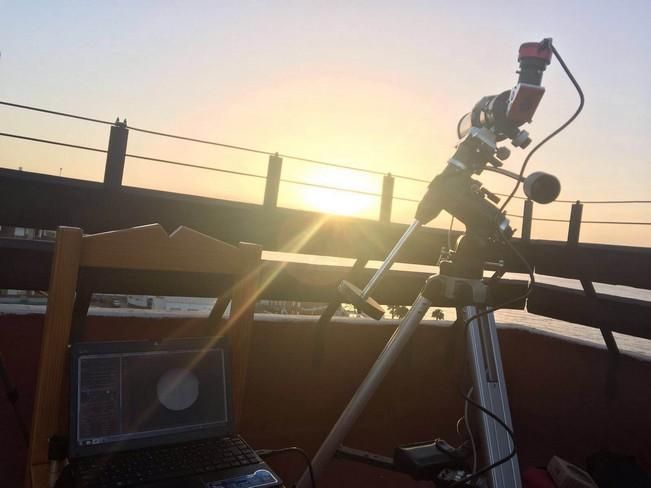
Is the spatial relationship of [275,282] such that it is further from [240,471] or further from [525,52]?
[525,52]

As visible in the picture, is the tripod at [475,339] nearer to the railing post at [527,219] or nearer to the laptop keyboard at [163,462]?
the laptop keyboard at [163,462]

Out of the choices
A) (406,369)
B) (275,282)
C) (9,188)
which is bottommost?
(406,369)

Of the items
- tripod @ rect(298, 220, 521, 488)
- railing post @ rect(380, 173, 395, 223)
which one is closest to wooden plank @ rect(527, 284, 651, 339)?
tripod @ rect(298, 220, 521, 488)

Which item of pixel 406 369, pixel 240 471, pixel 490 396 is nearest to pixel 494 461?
pixel 490 396

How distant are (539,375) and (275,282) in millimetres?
1278

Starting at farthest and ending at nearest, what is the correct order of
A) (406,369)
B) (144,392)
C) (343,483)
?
(406,369) → (343,483) → (144,392)

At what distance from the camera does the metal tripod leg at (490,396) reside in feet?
3.43

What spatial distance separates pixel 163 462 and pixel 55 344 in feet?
0.88

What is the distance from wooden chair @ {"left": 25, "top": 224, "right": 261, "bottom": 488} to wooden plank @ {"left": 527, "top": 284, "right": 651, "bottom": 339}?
134cm

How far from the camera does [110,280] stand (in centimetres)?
126

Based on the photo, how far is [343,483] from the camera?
6.07 ft

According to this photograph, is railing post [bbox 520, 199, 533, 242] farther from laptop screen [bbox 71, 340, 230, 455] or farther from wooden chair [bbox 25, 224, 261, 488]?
laptop screen [bbox 71, 340, 230, 455]

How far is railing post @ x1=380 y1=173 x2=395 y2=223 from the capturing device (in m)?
4.34

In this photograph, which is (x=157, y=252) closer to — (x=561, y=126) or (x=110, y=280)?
(x=110, y=280)
